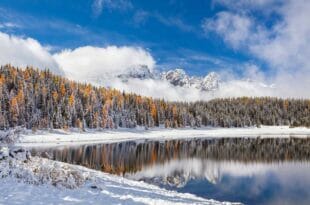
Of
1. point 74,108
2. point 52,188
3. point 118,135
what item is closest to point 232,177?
point 52,188

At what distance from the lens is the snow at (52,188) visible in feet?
55.7

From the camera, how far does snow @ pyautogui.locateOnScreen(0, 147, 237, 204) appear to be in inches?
669

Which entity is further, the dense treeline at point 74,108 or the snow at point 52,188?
the dense treeline at point 74,108

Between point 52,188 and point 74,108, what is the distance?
104137mm

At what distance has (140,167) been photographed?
47156mm

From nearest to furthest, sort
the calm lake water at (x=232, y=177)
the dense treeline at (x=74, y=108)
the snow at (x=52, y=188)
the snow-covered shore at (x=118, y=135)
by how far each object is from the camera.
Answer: the snow at (x=52, y=188), the calm lake water at (x=232, y=177), the snow-covered shore at (x=118, y=135), the dense treeline at (x=74, y=108)

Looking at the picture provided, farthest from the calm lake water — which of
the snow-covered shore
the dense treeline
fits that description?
the dense treeline

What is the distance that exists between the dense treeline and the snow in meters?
75.7

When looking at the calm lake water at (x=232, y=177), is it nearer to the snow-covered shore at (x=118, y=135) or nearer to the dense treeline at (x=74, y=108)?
the snow-covered shore at (x=118, y=135)

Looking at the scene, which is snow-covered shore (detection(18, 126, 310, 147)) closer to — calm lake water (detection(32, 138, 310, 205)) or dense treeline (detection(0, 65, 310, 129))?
dense treeline (detection(0, 65, 310, 129))

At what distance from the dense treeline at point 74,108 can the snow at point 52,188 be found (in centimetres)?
7570

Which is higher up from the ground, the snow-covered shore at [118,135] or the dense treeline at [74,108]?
the dense treeline at [74,108]

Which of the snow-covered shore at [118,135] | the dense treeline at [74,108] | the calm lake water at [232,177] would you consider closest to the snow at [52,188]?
the calm lake water at [232,177]

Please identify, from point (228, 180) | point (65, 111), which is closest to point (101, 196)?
point (228, 180)
